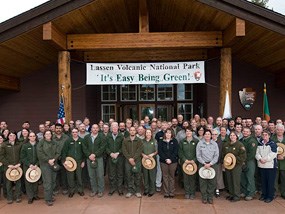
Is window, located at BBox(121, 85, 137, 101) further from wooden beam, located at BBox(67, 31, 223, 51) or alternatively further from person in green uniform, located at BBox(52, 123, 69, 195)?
person in green uniform, located at BBox(52, 123, 69, 195)

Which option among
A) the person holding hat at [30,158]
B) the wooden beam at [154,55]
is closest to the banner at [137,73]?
the wooden beam at [154,55]

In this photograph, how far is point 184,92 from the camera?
1523 cm

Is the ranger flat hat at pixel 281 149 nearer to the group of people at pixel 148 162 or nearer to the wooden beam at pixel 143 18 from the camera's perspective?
the group of people at pixel 148 162

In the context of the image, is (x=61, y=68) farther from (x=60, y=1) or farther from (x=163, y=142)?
(x=163, y=142)

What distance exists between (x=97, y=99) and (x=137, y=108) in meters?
1.95

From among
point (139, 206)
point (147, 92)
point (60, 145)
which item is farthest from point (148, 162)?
point (147, 92)

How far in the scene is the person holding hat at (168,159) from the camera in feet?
24.4

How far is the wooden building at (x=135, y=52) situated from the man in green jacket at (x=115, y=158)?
2416mm

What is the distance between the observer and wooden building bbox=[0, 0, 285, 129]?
27.7 ft

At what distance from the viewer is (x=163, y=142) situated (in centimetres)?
750

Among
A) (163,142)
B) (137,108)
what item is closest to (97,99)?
(137,108)

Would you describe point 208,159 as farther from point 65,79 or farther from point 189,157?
point 65,79

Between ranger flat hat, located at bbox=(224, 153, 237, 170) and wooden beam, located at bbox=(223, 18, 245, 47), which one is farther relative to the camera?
wooden beam, located at bbox=(223, 18, 245, 47)

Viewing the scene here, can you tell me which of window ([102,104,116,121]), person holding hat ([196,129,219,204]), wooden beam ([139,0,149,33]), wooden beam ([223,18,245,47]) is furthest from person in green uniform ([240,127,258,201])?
window ([102,104,116,121])
